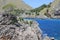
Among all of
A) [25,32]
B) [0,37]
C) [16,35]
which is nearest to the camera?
[0,37]

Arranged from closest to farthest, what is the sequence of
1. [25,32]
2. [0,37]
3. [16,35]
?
1. [0,37]
2. [16,35]
3. [25,32]

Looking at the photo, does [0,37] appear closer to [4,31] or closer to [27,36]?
[4,31]

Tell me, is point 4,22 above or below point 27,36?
above

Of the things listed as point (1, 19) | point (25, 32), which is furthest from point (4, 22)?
point (25, 32)

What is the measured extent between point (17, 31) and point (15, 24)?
0.56m

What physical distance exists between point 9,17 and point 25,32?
6.15 feet

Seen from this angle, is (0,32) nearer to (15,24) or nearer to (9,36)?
(9,36)

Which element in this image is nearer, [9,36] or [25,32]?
[9,36]

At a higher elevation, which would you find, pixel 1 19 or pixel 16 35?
pixel 1 19

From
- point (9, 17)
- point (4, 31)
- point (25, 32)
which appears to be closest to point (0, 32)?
point (4, 31)

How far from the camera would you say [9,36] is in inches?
537

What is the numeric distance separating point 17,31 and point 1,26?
107cm

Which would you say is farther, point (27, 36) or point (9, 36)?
point (27, 36)

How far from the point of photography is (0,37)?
13.3m
